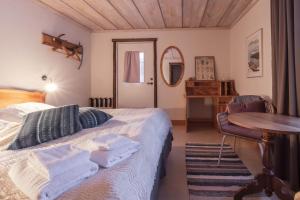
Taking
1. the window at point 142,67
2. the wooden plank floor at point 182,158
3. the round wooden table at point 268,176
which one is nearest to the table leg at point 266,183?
the round wooden table at point 268,176

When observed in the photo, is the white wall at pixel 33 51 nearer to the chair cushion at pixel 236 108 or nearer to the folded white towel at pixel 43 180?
the folded white towel at pixel 43 180

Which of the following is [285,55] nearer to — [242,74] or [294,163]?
[294,163]

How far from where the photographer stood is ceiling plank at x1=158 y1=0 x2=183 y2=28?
3.44 m

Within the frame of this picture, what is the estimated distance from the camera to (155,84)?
5164 millimetres

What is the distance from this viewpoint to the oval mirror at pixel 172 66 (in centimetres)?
511

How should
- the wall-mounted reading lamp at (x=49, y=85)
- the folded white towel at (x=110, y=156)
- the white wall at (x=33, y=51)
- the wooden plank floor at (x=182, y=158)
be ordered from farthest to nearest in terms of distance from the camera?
the wall-mounted reading lamp at (x=49, y=85)
the white wall at (x=33, y=51)
the wooden plank floor at (x=182, y=158)
the folded white towel at (x=110, y=156)

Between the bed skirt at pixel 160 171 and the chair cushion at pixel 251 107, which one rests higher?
the chair cushion at pixel 251 107

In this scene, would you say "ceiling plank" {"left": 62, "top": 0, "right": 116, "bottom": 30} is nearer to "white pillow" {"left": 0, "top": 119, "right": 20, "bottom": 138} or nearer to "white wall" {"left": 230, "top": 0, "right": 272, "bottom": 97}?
"white pillow" {"left": 0, "top": 119, "right": 20, "bottom": 138}

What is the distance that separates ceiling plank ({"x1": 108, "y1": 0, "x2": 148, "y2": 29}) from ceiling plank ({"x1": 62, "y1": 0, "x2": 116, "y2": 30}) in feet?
1.34

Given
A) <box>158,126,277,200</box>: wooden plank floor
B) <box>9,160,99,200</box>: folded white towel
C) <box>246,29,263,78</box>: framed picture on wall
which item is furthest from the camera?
<box>246,29,263,78</box>: framed picture on wall

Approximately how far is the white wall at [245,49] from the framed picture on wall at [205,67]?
402 mm

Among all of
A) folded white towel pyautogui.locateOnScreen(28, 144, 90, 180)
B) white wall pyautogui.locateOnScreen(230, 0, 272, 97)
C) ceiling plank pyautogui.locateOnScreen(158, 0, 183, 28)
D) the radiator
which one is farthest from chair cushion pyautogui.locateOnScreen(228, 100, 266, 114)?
the radiator

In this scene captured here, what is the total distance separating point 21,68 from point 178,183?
7.55 ft

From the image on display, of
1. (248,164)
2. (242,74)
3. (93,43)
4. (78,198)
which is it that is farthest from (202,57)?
(78,198)
